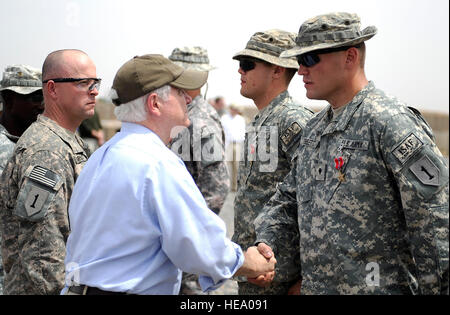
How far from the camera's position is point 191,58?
664cm

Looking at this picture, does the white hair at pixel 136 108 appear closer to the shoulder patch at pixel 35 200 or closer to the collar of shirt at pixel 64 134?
the shoulder patch at pixel 35 200

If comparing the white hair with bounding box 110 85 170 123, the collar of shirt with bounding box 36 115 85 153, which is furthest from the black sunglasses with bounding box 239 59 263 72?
the white hair with bounding box 110 85 170 123

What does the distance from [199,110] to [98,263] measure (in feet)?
11.5

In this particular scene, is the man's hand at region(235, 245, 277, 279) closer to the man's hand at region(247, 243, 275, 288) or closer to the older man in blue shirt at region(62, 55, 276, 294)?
the man's hand at region(247, 243, 275, 288)

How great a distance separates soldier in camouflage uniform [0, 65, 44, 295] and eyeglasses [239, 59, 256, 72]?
172 cm


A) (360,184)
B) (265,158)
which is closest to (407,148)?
(360,184)

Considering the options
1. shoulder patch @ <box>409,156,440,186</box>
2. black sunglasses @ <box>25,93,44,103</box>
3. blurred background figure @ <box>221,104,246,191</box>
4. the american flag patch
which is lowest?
blurred background figure @ <box>221,104,246,191</box>

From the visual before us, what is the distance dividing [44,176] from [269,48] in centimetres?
212

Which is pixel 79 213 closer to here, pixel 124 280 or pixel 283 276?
pixel 124 280

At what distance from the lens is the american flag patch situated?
3.70m

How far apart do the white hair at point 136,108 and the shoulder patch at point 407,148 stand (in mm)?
1191

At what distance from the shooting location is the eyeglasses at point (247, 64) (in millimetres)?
4852

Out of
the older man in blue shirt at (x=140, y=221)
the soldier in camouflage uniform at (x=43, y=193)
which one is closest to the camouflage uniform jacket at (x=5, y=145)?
the soldier in camouflage uniform at (x=43, y=193)
